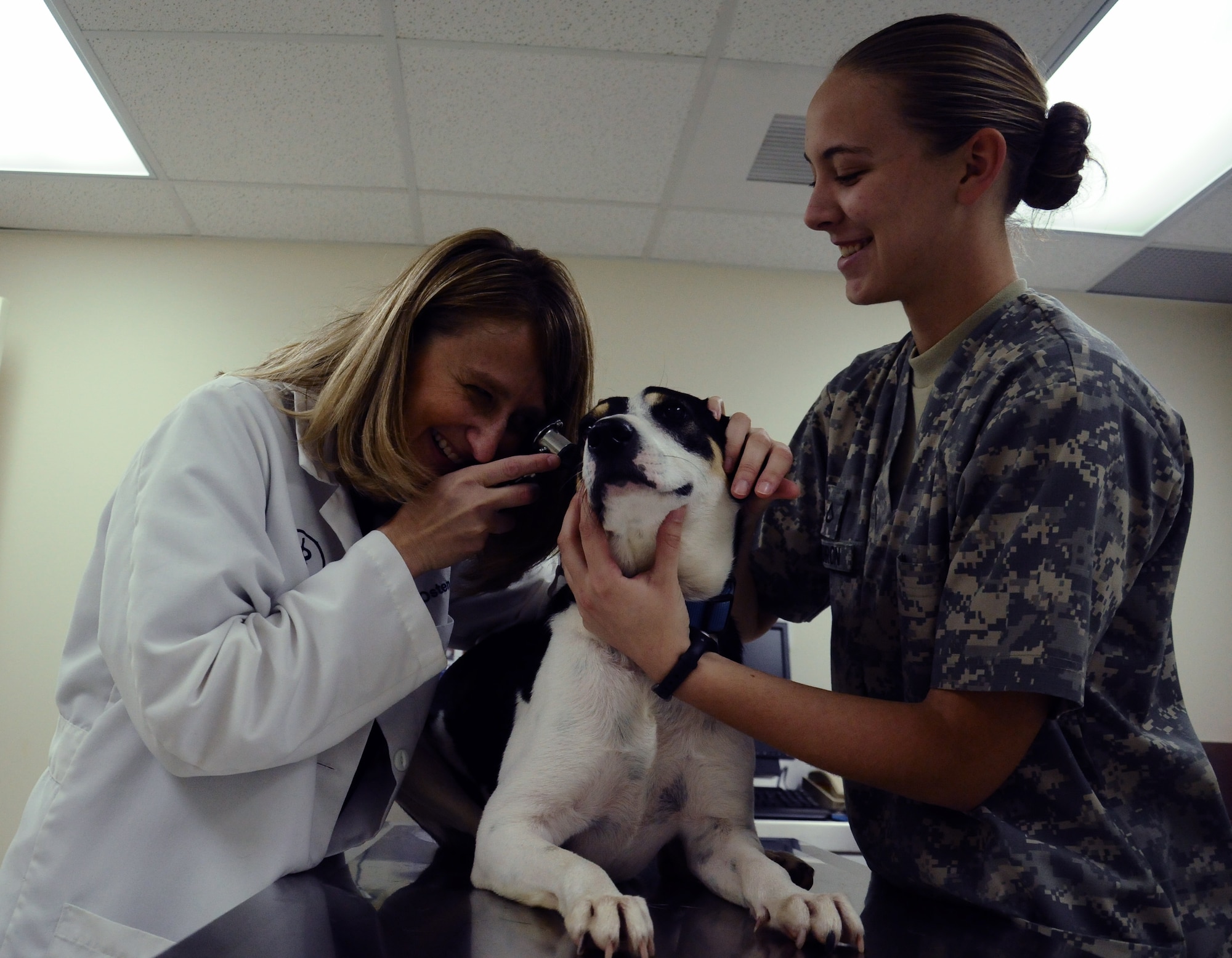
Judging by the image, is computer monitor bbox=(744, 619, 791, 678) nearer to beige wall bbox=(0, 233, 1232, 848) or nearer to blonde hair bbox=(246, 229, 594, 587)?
beige wall bbox=(0, 233, 1232, 848)

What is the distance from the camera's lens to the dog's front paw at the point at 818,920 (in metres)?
0.87

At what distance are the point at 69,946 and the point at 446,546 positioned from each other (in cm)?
62

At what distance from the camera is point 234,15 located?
2.57m

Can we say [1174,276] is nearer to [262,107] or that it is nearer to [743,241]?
[743,241]

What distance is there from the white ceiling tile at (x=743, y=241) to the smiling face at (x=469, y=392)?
2.51m

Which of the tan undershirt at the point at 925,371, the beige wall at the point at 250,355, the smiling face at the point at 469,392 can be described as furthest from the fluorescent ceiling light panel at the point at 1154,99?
the smiling face at the point at 469,392

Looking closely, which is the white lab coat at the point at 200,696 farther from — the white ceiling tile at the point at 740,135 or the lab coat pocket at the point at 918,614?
the white ceiling tile at the point at 740,135

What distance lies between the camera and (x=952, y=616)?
975 mm

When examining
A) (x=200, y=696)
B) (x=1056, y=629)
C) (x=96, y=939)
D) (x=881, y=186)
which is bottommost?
(x=96, y=939)

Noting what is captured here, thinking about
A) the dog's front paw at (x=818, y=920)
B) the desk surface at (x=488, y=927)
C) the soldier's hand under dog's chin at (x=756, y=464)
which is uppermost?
the soldier's hand under dog's chin at (x=756, y=464)

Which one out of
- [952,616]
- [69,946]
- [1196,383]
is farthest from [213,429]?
[1196,383]

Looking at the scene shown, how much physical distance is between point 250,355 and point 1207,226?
4145mm

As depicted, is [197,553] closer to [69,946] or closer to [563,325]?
[69,946]

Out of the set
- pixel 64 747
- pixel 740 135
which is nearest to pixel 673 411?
pixel 64 747
